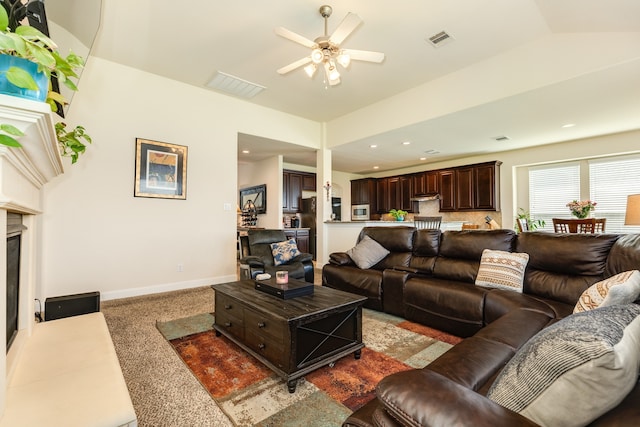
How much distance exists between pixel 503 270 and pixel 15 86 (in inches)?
124

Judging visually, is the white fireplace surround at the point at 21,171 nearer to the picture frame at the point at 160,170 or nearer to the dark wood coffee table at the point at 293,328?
the dark wood coffee table at the point at 293,328

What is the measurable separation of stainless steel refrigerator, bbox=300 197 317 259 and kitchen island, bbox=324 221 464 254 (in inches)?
47.7

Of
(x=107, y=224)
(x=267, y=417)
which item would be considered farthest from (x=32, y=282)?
(x=107, y=224)

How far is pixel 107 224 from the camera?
144 inches

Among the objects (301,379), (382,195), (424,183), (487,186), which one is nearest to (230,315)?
(301,379)

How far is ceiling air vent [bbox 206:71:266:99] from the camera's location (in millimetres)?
4062

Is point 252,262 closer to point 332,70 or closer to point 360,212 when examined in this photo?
point 332,70

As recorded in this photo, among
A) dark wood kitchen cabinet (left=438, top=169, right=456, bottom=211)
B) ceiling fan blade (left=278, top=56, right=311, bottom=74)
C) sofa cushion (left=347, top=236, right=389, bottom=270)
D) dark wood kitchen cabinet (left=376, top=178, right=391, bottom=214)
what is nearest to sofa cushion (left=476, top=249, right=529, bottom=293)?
sofa cushion (left=347, top=236, right=389, bottom=270)

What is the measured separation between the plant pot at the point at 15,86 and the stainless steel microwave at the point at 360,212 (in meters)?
8.03

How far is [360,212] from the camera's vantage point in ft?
29.0

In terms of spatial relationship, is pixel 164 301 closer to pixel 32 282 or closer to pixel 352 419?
pixel 32 282

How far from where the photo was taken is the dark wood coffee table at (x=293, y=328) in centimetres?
175

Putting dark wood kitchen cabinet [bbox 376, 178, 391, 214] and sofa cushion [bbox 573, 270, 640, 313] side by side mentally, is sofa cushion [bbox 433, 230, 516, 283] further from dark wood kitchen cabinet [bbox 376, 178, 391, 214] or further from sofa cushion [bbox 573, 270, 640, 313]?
dark wood kitchen cabinet [bbox 376, 178, 391, 214]

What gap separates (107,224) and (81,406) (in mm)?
3242
